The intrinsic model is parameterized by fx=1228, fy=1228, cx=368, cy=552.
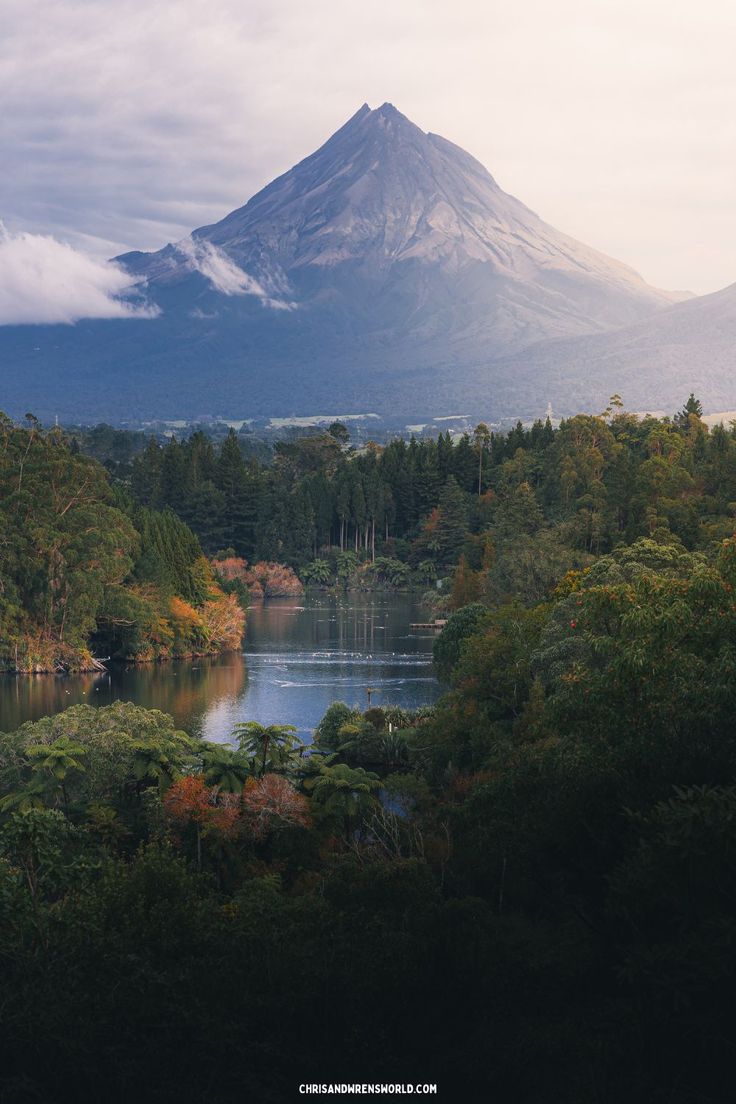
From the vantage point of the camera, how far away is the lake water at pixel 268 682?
41.0 m

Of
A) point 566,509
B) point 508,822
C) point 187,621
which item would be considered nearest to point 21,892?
point 508,822

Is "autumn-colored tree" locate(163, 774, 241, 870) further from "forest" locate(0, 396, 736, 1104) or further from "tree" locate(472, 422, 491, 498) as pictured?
"tree" locate(472, 422, 491, 498)

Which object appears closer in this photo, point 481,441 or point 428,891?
point 428,891

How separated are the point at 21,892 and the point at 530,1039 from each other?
20.7 ft

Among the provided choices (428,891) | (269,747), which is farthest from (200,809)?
(428,891)

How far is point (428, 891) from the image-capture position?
46.1 feet

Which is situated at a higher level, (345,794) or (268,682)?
(345,794)

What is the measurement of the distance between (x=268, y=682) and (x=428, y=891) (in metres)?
34.4

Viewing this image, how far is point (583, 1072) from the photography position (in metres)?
10.2

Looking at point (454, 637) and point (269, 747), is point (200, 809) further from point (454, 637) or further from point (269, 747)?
point (454, 637)

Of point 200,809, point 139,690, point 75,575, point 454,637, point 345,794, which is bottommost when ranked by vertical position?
point 139,690

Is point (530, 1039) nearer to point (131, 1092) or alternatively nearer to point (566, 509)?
point (131, 1092)

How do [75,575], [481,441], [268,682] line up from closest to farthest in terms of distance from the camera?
1. [268,682]
2. [75,575]
3. [481,441]

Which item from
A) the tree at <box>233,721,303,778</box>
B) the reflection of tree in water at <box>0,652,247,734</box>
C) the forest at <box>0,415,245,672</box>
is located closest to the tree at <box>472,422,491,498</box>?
the forest at <box>0,415,245,672</box>
